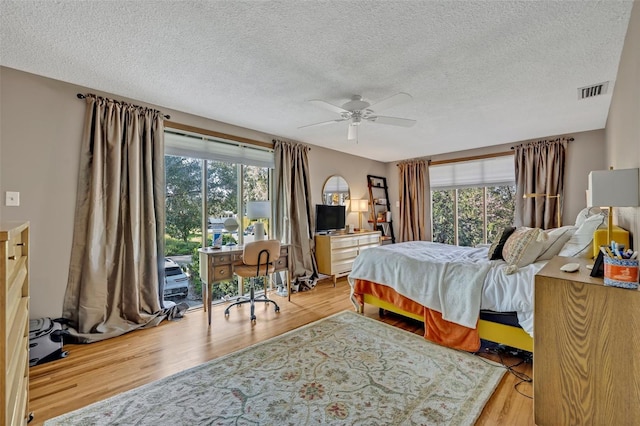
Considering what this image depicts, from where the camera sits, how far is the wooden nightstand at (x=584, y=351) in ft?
4.41

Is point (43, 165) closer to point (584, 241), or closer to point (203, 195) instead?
point (203, 195)

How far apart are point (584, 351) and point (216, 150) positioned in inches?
157

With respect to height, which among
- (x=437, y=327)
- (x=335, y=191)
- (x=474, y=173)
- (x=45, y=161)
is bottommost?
(x=437, y=327)

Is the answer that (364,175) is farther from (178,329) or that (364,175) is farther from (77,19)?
(77,19)

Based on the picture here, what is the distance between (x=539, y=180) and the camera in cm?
450

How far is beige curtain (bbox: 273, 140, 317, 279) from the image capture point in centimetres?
443

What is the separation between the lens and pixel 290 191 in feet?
14.7

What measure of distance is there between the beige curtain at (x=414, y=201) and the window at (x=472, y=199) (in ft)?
0.56

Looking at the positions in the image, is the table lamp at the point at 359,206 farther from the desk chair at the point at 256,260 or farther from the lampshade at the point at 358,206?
the desk chair at the point at 256,260

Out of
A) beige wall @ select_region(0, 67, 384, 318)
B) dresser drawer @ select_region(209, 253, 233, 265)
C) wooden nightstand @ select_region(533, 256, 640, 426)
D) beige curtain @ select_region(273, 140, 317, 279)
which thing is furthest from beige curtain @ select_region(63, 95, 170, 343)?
wooden nightstand @ select_region(533, 256, 640, 426)

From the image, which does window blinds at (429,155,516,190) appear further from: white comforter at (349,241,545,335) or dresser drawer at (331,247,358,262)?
white comforter at (349,241,545,335)

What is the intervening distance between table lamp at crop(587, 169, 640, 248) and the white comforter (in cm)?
81

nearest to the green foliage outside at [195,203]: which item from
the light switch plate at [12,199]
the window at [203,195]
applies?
the window at [203,195]

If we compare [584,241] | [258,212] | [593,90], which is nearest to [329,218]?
[258,212]
